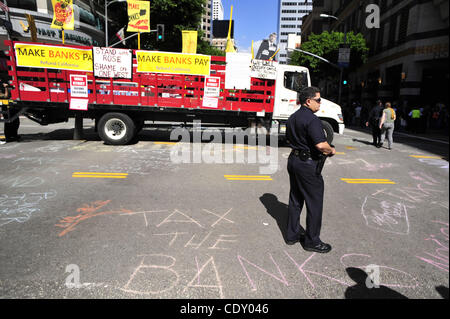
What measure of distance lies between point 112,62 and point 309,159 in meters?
8.44

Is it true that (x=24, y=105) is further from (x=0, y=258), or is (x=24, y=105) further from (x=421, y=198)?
(x=421, y=198)

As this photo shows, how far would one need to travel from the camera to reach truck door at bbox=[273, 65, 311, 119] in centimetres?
1047

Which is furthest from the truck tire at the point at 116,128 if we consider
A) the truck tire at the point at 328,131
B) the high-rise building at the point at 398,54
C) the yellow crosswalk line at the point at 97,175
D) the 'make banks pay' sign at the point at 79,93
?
the high-rise building at the point at 398,54

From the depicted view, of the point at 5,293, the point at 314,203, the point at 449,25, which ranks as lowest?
the point at 5,293

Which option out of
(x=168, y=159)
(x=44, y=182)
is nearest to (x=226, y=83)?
(x=168, y=159)

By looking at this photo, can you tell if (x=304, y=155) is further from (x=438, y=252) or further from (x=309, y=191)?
(x=438, y=252)

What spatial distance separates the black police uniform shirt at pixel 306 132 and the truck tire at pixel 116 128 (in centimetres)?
765

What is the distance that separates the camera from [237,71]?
10078mm

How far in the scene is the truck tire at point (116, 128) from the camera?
32.8ft

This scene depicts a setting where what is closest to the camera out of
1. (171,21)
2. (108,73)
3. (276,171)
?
(276,171)

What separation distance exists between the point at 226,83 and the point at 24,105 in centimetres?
680

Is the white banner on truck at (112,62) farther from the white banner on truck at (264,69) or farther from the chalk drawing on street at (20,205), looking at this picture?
the chalk drawing on street at (20,205)

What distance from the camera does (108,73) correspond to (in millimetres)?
9680

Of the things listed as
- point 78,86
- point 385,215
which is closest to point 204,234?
point 385,215
